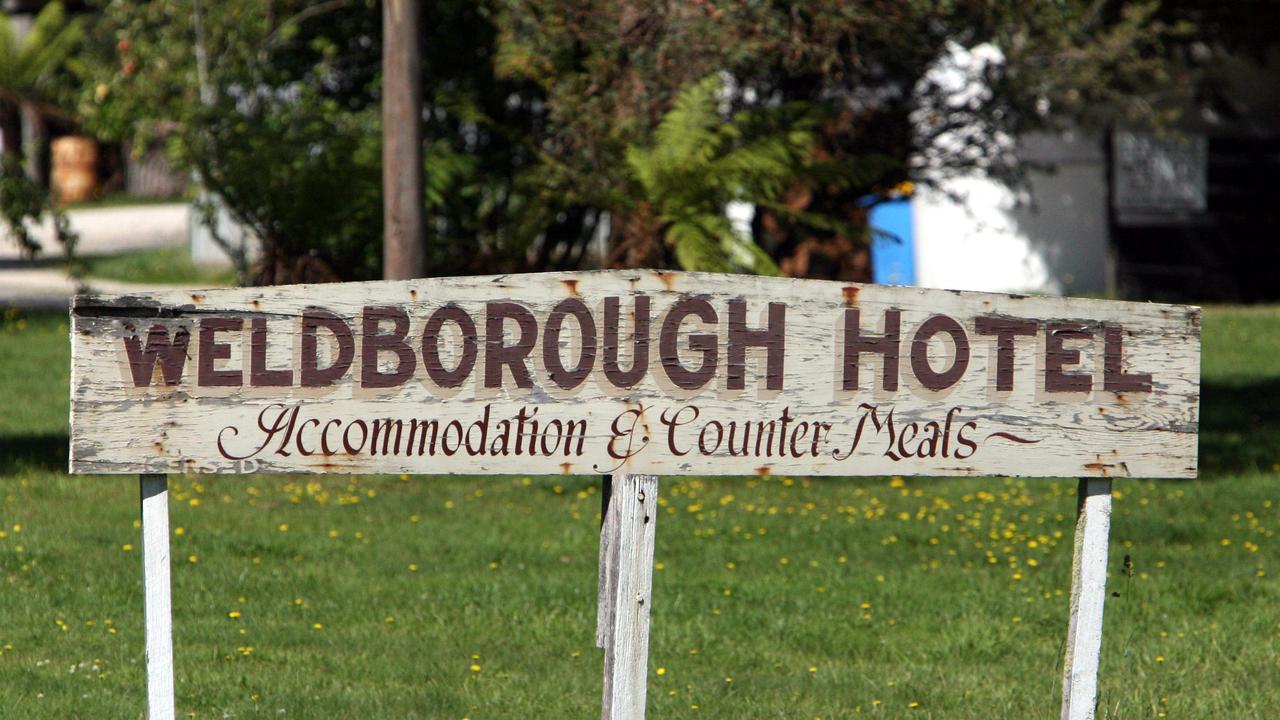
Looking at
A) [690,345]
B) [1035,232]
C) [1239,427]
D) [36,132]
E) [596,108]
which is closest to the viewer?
[690,345]

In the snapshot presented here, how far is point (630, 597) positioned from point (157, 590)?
1.18 meters

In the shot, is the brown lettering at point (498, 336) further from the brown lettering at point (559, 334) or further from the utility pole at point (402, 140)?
the utility pole at point (402, 140)

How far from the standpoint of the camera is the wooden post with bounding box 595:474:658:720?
4.25m

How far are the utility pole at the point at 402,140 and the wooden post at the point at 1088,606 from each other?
5.86m

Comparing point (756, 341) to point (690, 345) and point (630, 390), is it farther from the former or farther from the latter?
point (630, 390)

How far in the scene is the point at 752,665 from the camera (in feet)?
20.2

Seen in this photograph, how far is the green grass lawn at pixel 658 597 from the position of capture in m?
5.71

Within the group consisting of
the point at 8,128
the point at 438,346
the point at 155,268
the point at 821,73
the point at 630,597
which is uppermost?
the point at 8,128

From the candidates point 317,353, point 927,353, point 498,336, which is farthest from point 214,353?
point 927,353

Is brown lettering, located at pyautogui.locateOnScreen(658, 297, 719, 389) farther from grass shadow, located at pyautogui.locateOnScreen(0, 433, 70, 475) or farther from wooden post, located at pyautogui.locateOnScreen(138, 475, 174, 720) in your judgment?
grass shadow, located at pyautogui.locateOnScreen(0, 433, 70, 475)

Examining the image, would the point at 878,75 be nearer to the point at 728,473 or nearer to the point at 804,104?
the point at 804,104

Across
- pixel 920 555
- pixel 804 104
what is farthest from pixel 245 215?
pixel 920 555

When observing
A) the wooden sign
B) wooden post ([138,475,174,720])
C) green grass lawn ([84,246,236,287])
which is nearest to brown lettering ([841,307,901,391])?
the wooden sign

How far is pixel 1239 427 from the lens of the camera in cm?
1213
